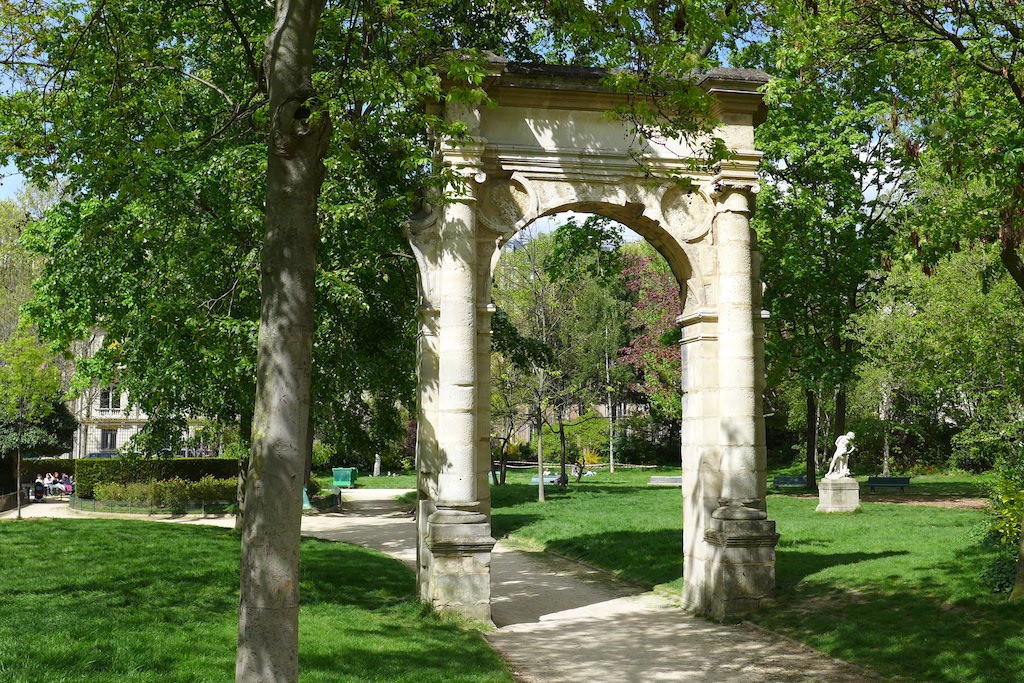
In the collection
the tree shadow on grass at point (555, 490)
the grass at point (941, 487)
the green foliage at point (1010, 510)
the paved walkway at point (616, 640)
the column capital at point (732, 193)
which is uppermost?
the column capital at point (732, 193)

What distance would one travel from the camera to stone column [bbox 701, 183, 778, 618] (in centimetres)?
1052

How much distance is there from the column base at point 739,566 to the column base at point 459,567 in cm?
268

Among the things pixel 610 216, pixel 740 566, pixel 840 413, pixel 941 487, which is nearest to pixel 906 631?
pixel 740 566

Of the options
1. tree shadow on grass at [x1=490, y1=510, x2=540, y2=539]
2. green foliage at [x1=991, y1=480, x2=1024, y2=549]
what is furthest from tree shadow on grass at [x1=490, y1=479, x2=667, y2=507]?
green foliage at [x1=991, y1=480, x2=1024, y2=549]

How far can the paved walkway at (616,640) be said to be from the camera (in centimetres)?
819

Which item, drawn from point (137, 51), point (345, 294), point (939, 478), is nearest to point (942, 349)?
point (939, 478)

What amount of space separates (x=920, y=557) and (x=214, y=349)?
9.50 meters

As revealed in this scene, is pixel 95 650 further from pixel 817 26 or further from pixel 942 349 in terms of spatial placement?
pixel 942 349

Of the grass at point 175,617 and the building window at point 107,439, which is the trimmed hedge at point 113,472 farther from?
the building window at point 107,439

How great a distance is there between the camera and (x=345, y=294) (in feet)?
40.0

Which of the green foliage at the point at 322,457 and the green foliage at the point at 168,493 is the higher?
the green foliage at the point at 322,457

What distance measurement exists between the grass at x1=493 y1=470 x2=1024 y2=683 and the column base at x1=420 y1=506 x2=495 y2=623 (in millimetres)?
3131

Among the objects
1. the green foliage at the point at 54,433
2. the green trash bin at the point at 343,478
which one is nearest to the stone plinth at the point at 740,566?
Answer: the green trash bin at the point at 343,478

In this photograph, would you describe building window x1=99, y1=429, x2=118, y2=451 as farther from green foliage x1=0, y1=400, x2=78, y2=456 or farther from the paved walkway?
the paved walkway
